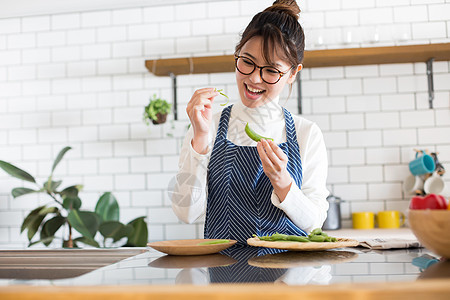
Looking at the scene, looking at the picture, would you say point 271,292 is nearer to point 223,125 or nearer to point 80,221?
point 223,125

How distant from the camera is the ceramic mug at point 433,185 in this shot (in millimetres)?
3336

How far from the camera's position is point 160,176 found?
3795 millimetres

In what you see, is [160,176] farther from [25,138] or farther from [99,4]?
[99,4]

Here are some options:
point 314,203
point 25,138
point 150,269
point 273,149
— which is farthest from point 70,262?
point 25,138

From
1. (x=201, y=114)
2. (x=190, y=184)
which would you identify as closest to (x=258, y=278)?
(x=201, y=114)

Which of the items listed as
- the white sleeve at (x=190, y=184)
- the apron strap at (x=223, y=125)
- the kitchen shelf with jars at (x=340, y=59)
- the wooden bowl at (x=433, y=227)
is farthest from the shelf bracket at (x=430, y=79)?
the wooden bowl at (x=433, y=227)

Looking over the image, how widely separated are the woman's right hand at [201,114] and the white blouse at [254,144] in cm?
3

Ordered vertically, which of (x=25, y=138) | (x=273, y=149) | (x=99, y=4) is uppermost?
(x=99, y=4)

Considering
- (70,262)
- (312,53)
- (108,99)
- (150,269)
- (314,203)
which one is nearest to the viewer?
(150,269)

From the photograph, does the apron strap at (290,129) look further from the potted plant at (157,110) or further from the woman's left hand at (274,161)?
the potted plant at (157,110)

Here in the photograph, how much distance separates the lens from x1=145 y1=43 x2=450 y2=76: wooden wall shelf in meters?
3.35

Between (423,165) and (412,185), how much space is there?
9.1 inches

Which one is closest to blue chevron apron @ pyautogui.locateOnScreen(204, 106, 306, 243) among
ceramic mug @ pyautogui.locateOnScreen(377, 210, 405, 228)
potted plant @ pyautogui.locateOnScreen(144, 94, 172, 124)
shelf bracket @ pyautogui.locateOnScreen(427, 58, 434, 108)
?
potted plant @ pyautogui.locateOnScreen(144, 94, 172, 124)

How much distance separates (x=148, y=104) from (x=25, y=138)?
1153mm
